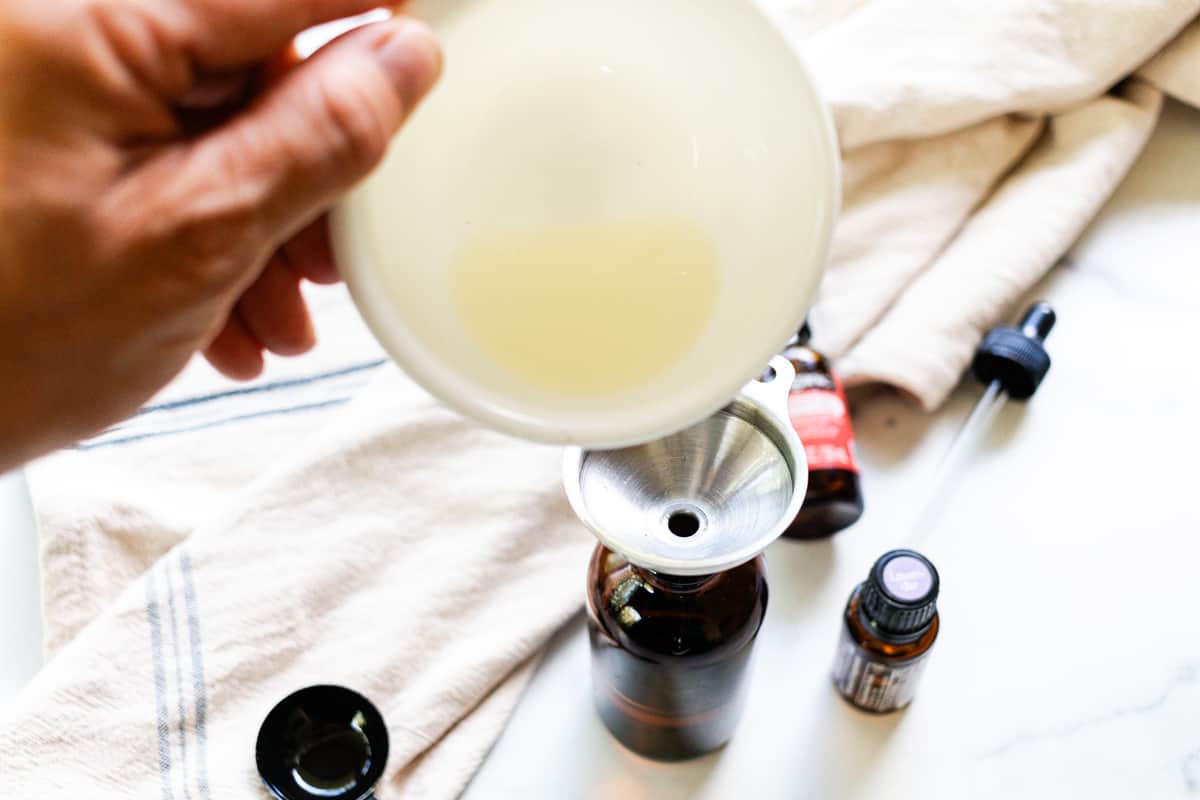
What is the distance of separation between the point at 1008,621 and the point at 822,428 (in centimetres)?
18

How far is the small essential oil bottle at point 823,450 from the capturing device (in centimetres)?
76

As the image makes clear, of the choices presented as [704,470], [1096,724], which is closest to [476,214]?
[704,470]

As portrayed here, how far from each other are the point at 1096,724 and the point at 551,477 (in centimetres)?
38

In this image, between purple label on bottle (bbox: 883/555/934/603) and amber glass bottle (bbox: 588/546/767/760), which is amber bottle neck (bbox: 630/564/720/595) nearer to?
amber glass bottle (bbox: 588/546/767/760)

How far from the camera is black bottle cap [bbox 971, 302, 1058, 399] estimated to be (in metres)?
0.82

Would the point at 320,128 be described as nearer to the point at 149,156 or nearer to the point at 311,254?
the point at 149,156

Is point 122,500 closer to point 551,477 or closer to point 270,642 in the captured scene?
point 270,642

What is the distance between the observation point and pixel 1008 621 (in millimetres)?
763

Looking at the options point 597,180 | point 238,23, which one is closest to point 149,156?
point 238,23

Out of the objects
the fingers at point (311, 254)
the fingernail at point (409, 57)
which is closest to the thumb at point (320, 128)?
the fingernail at point (409, 57)

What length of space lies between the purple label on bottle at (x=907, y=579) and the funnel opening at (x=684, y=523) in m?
0.12

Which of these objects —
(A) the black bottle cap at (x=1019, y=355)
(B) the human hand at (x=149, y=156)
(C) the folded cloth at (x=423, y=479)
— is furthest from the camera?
(A) the black bottle cap at (x=1019, y=355)

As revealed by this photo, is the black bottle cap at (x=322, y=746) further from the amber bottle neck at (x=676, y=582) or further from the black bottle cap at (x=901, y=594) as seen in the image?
the black bottle cap at (x=901, y=594)

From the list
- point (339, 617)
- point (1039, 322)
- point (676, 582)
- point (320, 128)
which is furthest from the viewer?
point (1039, 322)
